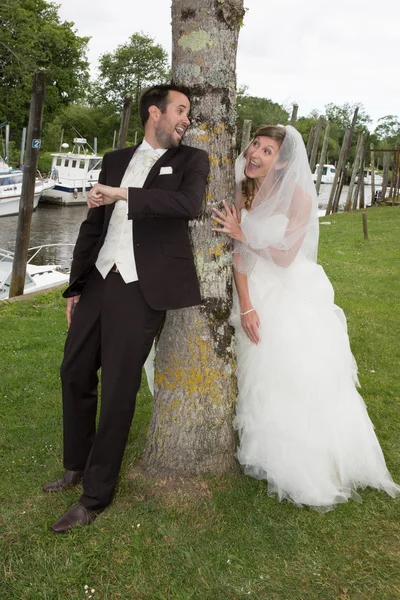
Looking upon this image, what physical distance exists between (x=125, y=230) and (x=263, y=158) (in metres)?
1.14

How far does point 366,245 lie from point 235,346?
12.4 m

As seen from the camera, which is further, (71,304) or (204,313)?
(71,304)

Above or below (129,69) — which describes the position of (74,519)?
below

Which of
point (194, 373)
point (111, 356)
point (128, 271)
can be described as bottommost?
point (194, 373)

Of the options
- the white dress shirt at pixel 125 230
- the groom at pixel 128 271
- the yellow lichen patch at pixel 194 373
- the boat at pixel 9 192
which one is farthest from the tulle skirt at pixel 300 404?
the boat at pixel 9 192

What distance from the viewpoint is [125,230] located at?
337cm

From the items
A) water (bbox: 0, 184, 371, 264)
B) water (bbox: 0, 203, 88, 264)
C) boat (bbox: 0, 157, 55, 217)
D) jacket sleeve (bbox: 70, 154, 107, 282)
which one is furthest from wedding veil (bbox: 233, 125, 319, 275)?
boat (bbox: 0, 157, 55, 217)

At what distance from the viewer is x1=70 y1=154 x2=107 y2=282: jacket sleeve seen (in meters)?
3.54

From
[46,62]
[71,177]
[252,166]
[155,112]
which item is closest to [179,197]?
[155,112]

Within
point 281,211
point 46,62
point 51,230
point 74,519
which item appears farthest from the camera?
point 46,62

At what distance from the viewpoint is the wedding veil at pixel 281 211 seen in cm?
374

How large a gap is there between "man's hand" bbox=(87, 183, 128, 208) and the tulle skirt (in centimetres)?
116

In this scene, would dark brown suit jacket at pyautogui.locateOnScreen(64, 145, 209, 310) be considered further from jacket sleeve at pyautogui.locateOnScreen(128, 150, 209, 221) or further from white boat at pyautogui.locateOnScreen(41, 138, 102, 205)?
white boat at pyautogui.locateOnScreen(41, 138, 102, 205)

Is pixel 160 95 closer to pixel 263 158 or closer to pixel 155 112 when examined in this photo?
pixel 155 112
